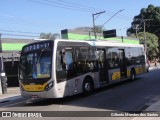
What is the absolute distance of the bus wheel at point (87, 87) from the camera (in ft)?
58.1

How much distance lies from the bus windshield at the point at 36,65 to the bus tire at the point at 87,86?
2.80 m

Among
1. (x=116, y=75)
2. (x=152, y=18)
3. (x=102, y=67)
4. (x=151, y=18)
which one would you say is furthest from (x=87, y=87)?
(x=151, y=18)

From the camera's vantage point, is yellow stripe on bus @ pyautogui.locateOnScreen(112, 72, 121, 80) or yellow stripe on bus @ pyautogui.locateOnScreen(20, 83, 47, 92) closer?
yellow stripe on bus @ pyautogui.locateOnScreen(20, 83, 47, 92)

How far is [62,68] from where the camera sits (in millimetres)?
16000

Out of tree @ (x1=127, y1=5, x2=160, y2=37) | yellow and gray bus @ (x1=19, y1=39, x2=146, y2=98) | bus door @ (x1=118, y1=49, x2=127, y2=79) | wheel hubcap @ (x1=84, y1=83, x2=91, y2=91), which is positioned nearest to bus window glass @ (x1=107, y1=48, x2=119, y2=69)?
yellow and gray bus @ (x1=19, y1=39, x2=146, y2=98)

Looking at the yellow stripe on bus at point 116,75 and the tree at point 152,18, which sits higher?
the tree at point 152,18

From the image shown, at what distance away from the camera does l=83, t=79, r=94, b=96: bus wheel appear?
17719mm

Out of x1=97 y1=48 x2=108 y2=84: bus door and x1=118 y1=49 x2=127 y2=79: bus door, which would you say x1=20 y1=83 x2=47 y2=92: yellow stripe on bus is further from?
x1=118 y1=49 x2=127 y2=79: bus door

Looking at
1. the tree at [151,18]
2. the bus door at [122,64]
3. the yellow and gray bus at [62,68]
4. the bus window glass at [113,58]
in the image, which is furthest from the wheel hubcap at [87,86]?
the tree at [151,18]

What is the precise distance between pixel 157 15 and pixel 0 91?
242 ft

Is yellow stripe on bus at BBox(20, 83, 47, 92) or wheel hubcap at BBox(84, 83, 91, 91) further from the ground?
yellow stripe on bus at BBox(20, 83, 47, 92)

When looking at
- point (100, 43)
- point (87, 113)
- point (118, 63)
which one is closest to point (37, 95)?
point (87, 113)

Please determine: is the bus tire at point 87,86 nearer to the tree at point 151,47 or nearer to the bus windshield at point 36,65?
the bus windshield at point 36,65

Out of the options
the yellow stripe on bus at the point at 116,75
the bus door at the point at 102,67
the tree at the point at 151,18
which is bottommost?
Answer: the yellow stripe on bus at the point at 116,75
